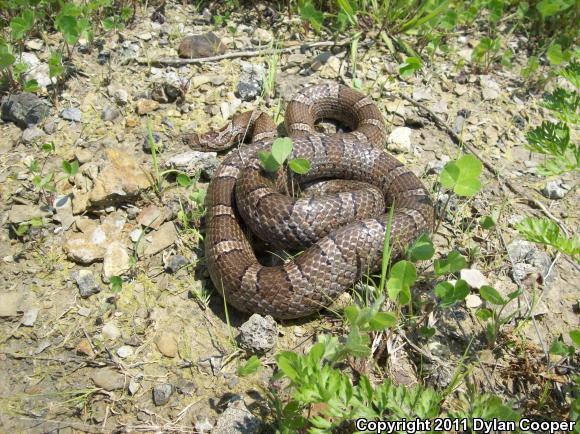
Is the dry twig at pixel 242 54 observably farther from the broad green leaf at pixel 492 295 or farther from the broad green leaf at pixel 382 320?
the broad green leaf at pixel 382 320

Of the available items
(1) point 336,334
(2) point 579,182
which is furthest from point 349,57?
(1) point 336,334

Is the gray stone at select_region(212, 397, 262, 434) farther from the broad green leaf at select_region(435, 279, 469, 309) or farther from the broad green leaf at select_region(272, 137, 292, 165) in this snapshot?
the broad green leaf at select_region(272, 137, 292, 165)

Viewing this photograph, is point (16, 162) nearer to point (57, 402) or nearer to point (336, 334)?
point (57, 402)

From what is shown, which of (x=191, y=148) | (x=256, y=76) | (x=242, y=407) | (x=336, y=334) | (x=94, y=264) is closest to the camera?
(x=242, y=407)

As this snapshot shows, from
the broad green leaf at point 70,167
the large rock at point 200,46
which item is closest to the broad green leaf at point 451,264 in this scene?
the broad green leaf at point 70,167

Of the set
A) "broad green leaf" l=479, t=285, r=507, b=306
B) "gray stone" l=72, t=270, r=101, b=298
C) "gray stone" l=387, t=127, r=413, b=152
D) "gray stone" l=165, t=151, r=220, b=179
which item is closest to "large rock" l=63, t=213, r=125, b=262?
"gray stone" l=72, t=270, r=101, b=298

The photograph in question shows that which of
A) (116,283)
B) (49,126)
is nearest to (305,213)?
(116,283)
